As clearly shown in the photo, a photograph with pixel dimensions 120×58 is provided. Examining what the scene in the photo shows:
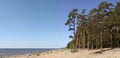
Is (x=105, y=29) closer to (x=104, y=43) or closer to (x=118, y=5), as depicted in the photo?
(x=118, y=5)

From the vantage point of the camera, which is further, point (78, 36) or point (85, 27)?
point (78, 36)

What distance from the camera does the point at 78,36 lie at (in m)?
73.0

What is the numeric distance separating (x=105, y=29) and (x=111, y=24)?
1861mm

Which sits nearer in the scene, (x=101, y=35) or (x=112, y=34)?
(x=101, y=35)

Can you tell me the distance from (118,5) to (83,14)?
10.4 meters

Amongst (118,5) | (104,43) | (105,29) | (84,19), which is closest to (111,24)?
(105,29)

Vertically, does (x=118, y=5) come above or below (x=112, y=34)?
above

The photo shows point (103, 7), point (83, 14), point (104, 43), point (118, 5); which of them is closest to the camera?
point (103, 7)

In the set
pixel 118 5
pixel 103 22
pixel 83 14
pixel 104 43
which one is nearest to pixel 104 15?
pixel 103 22

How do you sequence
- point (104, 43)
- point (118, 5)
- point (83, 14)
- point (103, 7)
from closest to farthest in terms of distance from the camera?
point (103, 7) < point (118, 5) < point (83, 14) < point (104, 43)

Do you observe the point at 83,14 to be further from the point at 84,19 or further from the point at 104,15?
the point at 104,15

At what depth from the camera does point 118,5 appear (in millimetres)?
51688

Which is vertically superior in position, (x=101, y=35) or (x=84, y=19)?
(x=84, y=19)

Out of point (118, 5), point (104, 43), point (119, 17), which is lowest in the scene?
point (104, 43)
